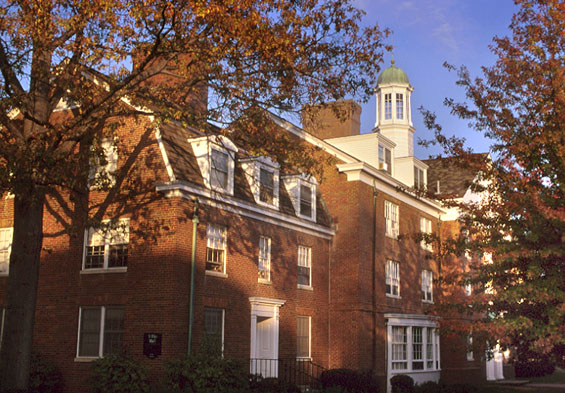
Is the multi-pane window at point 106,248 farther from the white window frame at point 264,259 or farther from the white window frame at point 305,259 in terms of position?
the white window frame at point 305,259

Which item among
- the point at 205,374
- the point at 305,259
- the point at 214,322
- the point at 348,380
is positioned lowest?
the point at 348,380

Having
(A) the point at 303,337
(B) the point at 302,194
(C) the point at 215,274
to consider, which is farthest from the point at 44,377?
(B) the point at 302,194

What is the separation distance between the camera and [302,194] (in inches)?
1113

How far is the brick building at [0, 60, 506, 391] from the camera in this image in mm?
20719

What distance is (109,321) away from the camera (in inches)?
836

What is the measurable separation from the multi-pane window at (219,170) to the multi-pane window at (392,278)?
11.0 metres

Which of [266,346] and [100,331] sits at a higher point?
[100,331]

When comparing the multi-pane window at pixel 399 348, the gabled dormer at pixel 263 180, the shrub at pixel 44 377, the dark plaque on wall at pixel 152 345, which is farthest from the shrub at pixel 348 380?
the shrub at pixel 44 377

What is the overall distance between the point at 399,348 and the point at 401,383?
9.16ft

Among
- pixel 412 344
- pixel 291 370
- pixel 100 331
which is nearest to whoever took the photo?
pixel 100 331

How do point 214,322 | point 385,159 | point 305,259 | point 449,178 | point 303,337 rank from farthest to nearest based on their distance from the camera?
point 449,178, point 385,159, point 305,259, point 303,337, point 214,322

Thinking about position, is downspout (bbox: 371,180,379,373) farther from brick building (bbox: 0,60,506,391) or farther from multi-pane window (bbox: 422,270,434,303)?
multi-pane window (bbox: 422,270,434,303)

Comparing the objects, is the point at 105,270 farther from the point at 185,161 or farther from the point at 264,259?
the point at 264,259

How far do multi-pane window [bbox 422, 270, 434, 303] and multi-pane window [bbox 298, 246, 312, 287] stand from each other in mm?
9484
